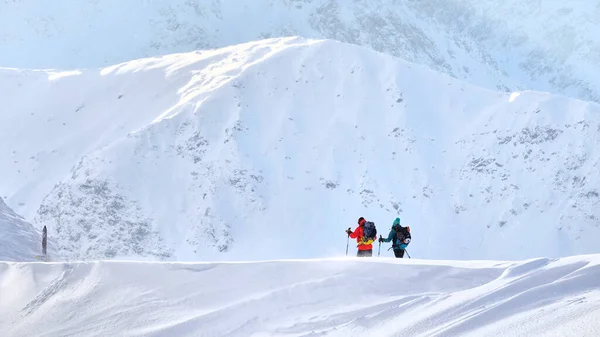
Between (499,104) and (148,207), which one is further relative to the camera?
(499,104)

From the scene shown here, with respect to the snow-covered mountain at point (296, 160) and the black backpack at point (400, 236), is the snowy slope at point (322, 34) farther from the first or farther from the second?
the black backpack at point (400, 236)

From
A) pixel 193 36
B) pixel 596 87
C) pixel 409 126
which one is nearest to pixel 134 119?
pixel 409 126

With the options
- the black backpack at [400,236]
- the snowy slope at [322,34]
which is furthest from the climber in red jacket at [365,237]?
the snowy slope at [322,34]

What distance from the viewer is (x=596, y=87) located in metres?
124

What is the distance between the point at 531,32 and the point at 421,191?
296 feet

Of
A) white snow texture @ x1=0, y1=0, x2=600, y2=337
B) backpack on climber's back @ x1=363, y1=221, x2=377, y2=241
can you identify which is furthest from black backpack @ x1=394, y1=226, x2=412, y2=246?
white snow texture @ x1=0, y1=0, x2=600, y2=337

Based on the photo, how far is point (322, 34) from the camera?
126375 millimetres

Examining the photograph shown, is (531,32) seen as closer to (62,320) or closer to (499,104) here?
(499,104)

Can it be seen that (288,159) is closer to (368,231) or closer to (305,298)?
(368,231)

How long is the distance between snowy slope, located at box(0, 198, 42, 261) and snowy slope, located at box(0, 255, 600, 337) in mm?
5710

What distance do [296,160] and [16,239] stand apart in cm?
3664

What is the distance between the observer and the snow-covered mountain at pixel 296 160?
4981 cm

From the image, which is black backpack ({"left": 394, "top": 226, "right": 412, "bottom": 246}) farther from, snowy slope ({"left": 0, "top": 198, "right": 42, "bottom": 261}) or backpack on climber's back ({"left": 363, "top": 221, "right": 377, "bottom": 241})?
snowy slope ({"left": 0, "top": 198, "right": 42, "bottom": 261})

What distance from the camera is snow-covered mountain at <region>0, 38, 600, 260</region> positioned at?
49.8m
